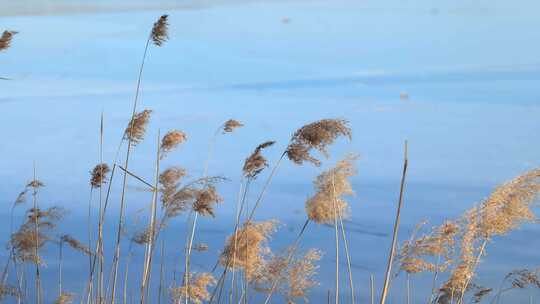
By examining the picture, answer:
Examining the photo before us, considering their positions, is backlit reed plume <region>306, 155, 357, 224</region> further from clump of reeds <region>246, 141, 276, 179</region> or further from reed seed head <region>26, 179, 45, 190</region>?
reed seed head <region>26, 179, 45, 190</region>

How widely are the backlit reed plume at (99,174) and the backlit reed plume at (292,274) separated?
0.79 m

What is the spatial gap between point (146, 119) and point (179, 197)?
38cm

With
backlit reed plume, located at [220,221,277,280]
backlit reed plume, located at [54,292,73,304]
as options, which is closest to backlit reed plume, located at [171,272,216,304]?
backlit reed plume, located at [220,221,277,280]

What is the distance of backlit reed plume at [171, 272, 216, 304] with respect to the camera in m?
3.43

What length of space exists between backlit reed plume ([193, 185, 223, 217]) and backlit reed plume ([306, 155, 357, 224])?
1.26 feet

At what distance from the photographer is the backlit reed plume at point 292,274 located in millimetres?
3432

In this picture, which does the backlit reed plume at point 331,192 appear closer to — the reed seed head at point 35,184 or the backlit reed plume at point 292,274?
the backlit reed plume at point 292,274

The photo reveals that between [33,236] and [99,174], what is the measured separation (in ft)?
1.87

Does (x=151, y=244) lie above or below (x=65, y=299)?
above

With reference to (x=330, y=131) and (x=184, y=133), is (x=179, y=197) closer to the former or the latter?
(x=184, y=133)

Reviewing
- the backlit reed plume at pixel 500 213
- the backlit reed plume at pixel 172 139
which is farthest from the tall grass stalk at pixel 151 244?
the backlit reed plume at pixel 500 213

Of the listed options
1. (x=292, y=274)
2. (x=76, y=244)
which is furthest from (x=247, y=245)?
(x=76, y=244)

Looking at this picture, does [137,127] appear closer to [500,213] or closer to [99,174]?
[99,174]

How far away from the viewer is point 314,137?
3066 millimetres
